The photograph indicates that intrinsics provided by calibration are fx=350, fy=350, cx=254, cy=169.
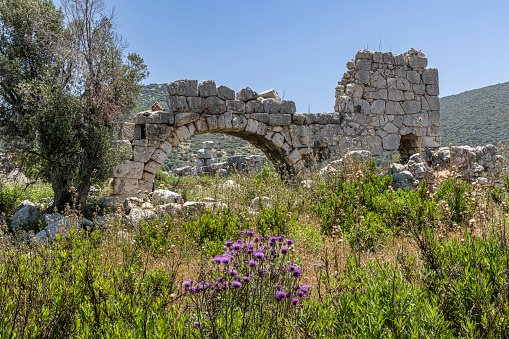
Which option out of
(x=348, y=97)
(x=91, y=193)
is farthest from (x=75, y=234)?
(x=348, y=97)

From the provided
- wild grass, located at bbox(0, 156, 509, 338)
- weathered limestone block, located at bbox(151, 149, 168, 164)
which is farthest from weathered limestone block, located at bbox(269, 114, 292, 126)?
wild grass, located at bbox(0, 156, 509, 338)

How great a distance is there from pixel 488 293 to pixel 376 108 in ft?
31.4

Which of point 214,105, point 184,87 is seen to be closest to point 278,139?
point 214,105

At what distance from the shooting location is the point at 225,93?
954 cm

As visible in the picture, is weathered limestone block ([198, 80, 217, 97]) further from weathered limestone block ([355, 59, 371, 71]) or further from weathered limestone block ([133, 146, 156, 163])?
weathered limestone block ([355, 59, 371, 71])

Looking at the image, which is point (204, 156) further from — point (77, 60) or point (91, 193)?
point (77, 60)

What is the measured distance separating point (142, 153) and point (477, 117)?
32.2 meters

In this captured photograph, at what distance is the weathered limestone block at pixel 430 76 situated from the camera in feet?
37.4

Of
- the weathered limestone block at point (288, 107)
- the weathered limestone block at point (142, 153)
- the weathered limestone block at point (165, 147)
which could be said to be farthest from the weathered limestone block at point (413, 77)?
the weathered limestone block at point (142, 153)

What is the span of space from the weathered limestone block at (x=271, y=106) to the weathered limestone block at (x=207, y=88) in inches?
62.7

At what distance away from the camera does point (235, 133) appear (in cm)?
1066

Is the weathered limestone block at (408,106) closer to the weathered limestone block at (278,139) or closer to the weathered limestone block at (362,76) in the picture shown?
the weathered limestone block at (362,76)

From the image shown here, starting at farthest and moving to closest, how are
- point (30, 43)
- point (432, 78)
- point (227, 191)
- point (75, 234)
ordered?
point (432, 78)
point (30, 43)
point (227, 191)
point (75, 234)

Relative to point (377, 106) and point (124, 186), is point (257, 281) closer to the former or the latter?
point (124, 186)
